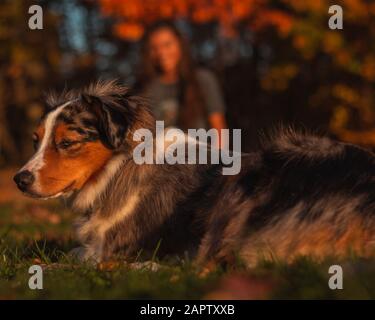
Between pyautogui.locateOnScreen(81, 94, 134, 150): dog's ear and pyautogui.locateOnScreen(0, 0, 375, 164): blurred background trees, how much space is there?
190 inches

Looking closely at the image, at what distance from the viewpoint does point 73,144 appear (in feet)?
14.9

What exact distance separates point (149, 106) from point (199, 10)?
9029mm

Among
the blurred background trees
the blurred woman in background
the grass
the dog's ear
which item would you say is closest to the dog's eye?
the dog's ear

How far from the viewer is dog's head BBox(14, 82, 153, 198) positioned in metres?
4.55

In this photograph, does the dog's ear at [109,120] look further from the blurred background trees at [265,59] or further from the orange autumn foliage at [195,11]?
the orange autumn foliage at [195,11]

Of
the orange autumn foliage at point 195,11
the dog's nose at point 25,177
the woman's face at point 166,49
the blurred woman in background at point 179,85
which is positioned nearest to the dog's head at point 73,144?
the dog's nose at point 25,177

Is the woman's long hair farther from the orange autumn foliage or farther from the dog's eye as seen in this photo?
the orange autumn foliage

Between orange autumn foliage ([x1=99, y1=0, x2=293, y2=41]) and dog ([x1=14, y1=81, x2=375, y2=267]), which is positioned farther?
orange autumn foliage ([x1=99, y1=0, x2=293, y2=41])

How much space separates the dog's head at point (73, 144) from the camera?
14.9 ft

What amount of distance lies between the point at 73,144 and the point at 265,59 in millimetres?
11195

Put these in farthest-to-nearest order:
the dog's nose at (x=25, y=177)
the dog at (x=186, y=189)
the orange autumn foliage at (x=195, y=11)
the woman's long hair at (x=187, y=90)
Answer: the orange autumn foliage at (x=195, y=11)
the woman's long hair at (x=187, y=90)
the dog's nose at (x=25, y=177)
the dog at (x=186, y=189)

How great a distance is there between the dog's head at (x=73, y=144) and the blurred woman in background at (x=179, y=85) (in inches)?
110

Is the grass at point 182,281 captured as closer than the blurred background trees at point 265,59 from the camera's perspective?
Yes
